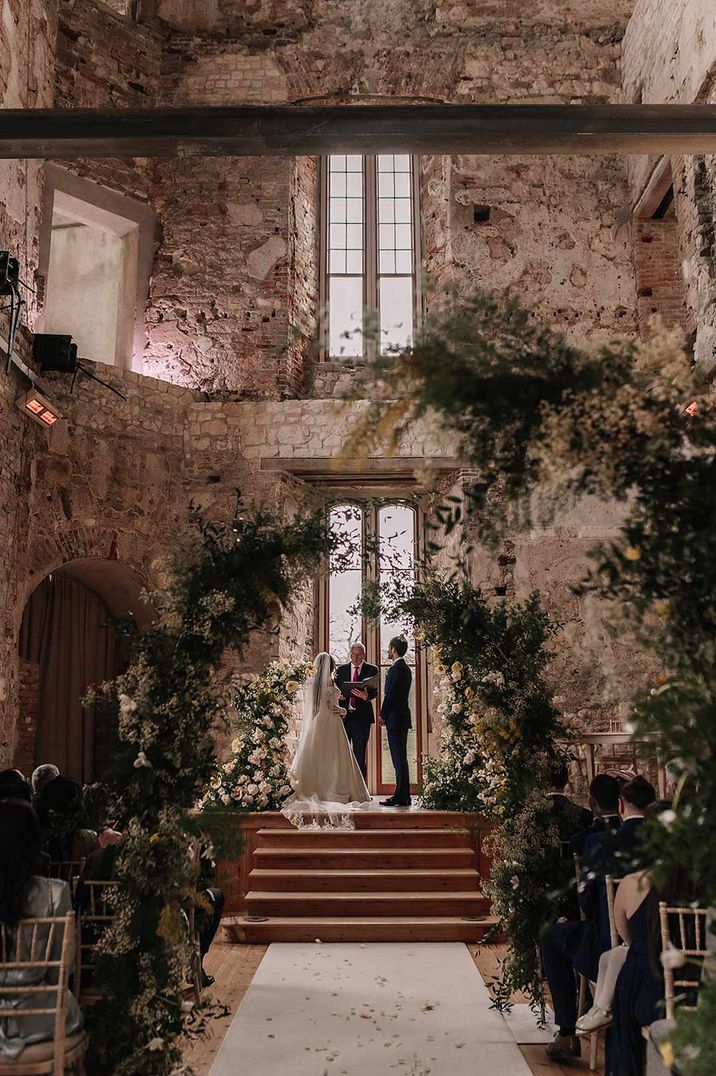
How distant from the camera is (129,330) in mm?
11055

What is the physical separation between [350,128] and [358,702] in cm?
572

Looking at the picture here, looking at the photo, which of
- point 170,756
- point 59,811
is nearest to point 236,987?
point 59,811

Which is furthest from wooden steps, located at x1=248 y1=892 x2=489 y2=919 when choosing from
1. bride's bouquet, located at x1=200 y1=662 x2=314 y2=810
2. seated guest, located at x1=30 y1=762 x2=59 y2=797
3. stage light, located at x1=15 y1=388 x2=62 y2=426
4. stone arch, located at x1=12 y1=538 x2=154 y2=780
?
stage light, located at x1=15 y1=388 x2=62 y2=426

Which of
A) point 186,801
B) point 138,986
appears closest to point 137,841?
point 186,801

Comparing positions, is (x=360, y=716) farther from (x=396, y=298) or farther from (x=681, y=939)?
(x=681, y=939)

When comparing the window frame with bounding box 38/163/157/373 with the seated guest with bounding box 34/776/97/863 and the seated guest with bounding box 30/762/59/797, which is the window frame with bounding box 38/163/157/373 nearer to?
the seated guest with bounding box 30/762/59/797

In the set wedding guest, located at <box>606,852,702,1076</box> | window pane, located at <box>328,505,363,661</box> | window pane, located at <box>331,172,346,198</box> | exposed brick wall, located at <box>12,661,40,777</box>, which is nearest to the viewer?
wedding guest, located at <box>606,852,702,1076</box>

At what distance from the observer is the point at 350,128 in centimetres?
674

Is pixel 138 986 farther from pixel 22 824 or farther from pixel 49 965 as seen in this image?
pixel 22 824

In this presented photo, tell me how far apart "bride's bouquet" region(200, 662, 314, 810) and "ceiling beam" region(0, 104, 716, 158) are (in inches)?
184

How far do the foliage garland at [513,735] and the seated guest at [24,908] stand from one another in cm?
212

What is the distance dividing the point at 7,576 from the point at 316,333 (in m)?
5.20

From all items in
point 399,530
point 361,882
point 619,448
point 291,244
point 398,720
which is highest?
point 291,244

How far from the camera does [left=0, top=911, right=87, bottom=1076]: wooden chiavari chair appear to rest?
304 cm
